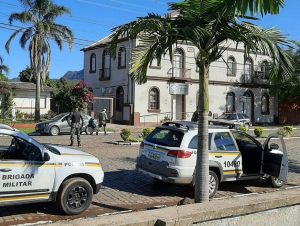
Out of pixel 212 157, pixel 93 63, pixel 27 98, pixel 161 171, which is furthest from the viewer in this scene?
pixel 93 63

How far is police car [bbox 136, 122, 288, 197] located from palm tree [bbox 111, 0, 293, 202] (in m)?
1.88

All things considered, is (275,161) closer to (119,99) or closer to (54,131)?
(54,131)

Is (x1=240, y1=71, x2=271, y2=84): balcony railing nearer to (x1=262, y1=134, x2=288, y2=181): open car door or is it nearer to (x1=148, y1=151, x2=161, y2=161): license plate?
(x1=262, y1=134, x2=288, y2=181): open car door

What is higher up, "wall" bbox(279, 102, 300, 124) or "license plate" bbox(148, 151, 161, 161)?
"wall" bbox(279, 102, 300, 124)

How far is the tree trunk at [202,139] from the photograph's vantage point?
798 cm

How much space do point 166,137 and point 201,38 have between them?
3316 mm

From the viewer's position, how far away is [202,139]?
314 inches

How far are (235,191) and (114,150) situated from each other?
340 inches

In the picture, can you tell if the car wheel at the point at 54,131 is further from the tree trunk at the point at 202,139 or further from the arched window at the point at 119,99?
the tree trunk at the point at 202,139

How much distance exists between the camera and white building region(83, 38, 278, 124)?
1516 inches

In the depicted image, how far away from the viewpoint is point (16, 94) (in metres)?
42.9

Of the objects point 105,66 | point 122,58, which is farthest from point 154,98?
point 105,66

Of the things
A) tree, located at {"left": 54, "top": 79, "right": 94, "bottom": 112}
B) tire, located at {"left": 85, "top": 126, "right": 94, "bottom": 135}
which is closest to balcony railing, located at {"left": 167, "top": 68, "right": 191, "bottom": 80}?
tree, located at {"left": 54, "top": 79, "right": 94, "bottom": 112}

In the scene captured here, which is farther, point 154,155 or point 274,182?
point 274,182
